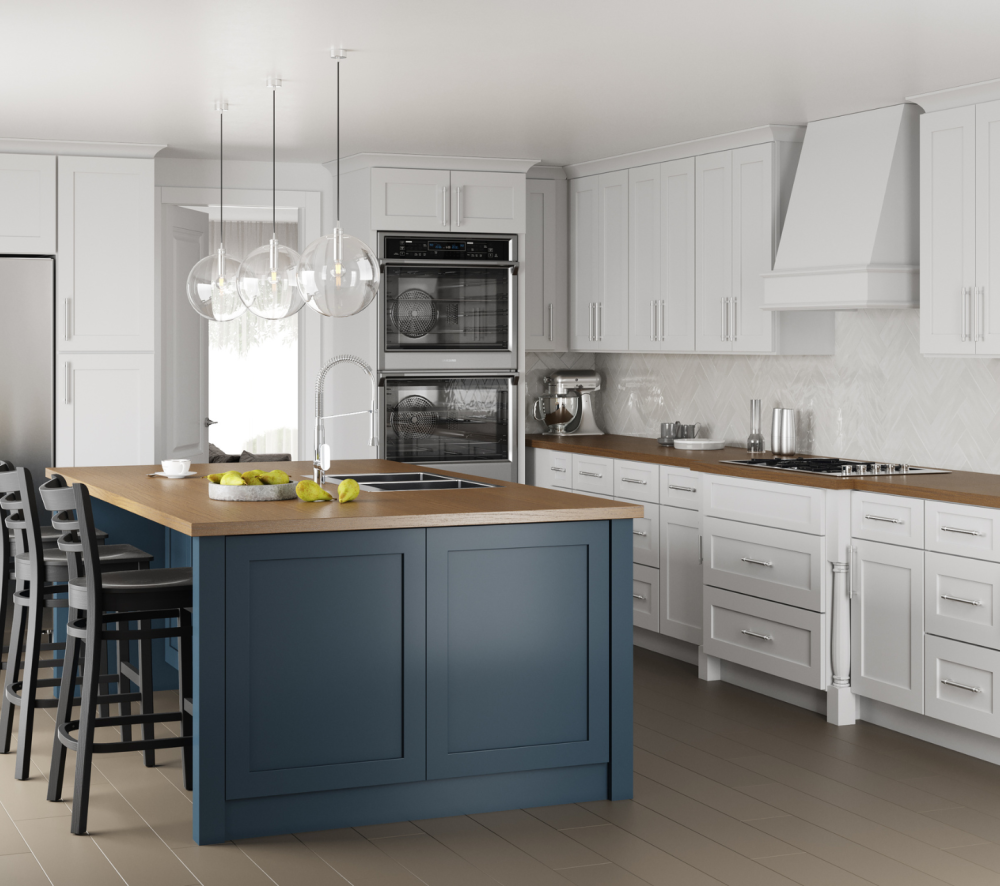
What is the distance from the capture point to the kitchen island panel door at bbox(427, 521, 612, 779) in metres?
3.51

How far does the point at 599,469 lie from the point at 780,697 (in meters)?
1.54

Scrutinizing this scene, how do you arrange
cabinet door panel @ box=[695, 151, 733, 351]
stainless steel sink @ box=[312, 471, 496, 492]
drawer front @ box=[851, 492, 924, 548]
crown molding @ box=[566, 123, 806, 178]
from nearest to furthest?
drawer front @ box=[851, 492, 924, 548], stainless steel sink @ box=[312, 471, 496, 492], crown molding @ box=[566, 123, 806, 178], cabinet door panel @ box=[695, 151, 733, 351]

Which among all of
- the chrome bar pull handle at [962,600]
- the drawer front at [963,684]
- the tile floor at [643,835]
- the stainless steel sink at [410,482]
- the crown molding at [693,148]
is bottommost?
the tile floor at [643,835]

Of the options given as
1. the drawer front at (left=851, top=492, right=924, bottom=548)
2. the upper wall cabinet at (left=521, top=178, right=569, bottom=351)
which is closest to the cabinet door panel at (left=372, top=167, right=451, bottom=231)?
the upper wall cabinet at (left=521, top=178, right=569, bottom=351)

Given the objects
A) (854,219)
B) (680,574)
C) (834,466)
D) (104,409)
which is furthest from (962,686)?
(104,409)

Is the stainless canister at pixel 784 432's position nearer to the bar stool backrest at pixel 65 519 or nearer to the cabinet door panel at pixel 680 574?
the cabinet door panel at pixel 680 574

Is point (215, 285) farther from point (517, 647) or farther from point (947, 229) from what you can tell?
point (947, 229)

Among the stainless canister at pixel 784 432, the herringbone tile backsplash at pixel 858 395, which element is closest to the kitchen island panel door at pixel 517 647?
the herringbone tile backsplash at pixel 858 395

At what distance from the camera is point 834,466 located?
16.4 ft

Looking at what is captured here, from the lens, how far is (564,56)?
4152 mm

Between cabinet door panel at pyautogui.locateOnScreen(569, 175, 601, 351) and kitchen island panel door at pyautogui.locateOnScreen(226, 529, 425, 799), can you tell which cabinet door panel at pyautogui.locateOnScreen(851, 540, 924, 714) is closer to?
kitchen island panel door at pyautogui.locateOnScreen(226, 529, 425, 799)

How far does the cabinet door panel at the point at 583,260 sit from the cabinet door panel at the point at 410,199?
811 millimetres

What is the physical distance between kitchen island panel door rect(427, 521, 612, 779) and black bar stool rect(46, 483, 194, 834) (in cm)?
73

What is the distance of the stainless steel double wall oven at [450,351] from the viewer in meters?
6.23
